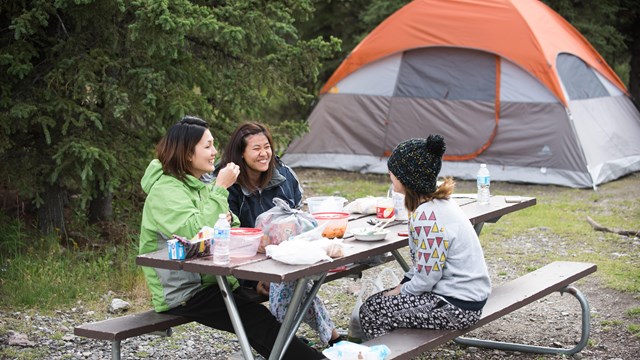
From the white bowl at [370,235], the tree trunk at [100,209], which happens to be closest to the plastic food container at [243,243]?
the white bowl at [370,235]

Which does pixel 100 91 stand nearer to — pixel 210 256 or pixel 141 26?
pixel 141 26

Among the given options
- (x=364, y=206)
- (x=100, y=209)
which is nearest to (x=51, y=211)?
(x=100, y=209)

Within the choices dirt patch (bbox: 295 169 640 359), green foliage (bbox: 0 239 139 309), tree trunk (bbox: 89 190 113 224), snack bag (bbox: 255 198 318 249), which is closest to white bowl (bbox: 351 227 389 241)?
snack bag (bbox: 255 198 318 249)

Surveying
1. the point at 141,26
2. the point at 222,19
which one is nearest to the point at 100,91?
the point at 141,26

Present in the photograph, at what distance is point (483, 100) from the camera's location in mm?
10789

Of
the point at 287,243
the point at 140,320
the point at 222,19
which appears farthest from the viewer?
the point at 222,19

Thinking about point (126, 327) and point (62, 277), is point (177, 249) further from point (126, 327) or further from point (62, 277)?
point (62, 277)

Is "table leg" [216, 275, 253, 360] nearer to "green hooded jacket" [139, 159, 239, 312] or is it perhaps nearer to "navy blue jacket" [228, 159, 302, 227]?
"green hooded jacket" [139, 159, 239, 312]

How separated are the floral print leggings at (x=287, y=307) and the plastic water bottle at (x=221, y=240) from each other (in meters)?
0.66

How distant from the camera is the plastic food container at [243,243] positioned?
4070 millimetres

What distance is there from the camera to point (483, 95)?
10.8m

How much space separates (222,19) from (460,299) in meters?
3.52

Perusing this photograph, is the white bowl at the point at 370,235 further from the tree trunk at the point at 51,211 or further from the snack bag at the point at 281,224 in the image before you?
the tree trunk at the point at 51,211

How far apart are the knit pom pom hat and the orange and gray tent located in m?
6.40
